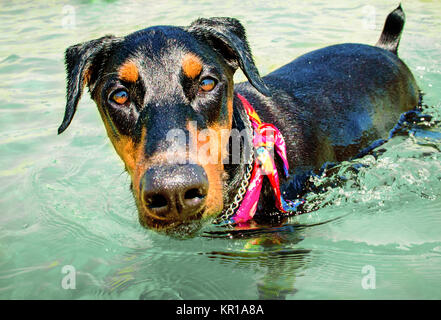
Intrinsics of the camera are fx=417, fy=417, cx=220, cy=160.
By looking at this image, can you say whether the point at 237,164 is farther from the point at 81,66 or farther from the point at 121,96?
the point at 81,66

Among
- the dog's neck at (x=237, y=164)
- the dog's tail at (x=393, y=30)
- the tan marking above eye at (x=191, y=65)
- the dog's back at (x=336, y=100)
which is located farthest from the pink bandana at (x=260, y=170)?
the dog's tail at (x=393, y=30)

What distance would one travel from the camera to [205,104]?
8.81 feet

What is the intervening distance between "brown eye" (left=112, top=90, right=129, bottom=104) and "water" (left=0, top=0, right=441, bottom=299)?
1.25 m

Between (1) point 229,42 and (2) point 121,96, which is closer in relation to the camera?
(2) point 121,96

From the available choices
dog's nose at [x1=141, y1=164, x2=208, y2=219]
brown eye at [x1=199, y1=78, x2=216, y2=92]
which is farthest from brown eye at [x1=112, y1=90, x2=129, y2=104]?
dog's nose at [x1=141, y1=164, x2=208, y2=219]

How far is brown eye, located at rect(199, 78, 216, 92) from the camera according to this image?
8.93 ft

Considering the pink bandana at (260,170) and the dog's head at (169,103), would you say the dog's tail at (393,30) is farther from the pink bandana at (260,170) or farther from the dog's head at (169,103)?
the pink bandana at (260,170)

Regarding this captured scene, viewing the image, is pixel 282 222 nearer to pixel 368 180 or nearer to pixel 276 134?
pixel 276 134

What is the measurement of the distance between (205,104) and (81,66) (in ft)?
3.08

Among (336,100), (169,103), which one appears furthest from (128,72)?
(336,100)

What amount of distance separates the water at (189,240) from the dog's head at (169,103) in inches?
30.5

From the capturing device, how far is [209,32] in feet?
9.88

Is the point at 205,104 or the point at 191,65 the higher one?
the point at 191,65

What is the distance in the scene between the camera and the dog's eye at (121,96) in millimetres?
2705
